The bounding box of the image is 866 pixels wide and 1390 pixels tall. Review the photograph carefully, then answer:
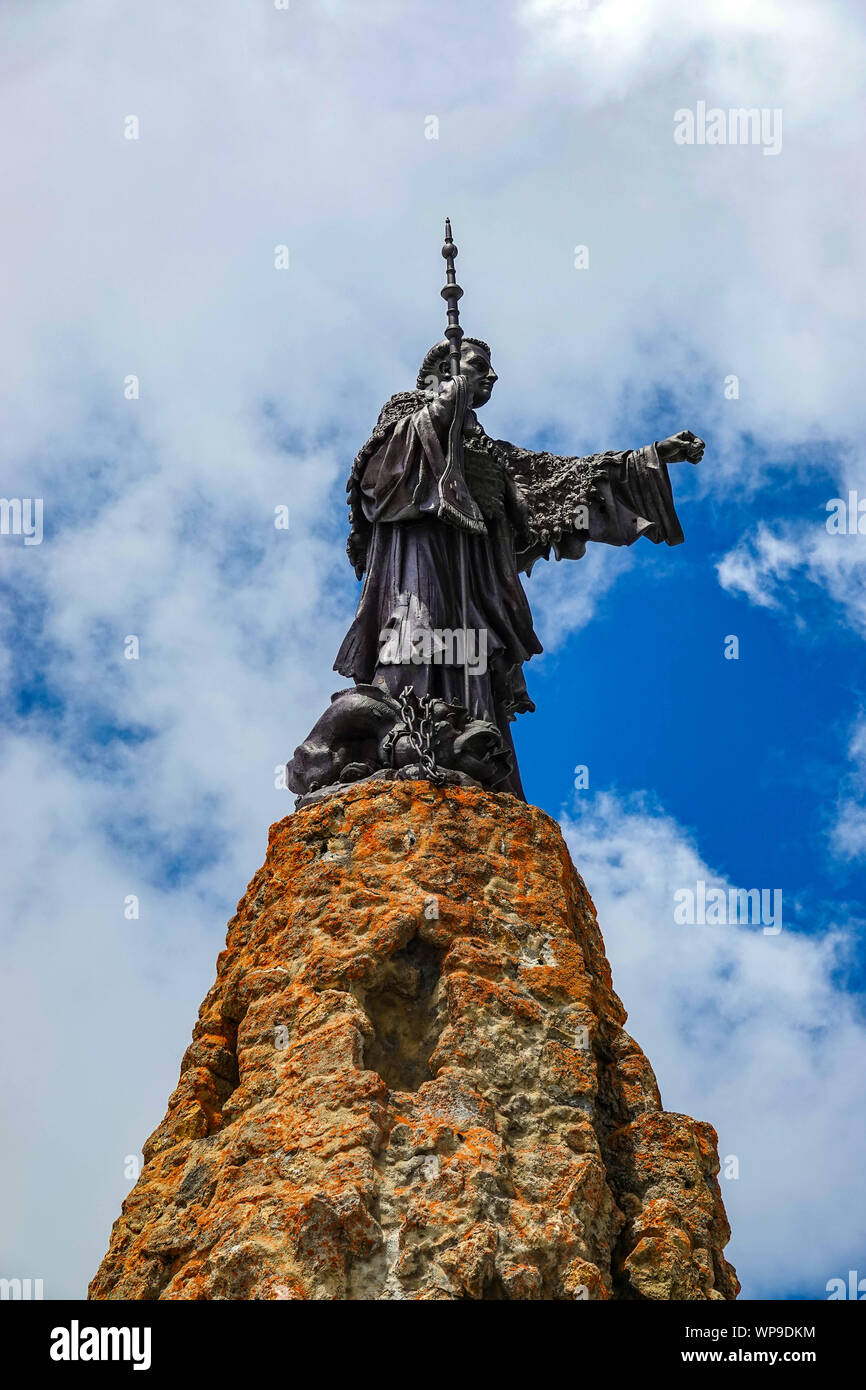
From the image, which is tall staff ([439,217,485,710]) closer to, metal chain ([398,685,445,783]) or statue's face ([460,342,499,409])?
statue's face ([460,342,499,409])

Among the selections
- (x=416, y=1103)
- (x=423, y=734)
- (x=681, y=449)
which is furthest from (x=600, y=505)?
(x=416, y=1103)

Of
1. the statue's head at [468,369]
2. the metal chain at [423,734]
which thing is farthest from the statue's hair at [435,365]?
the metal chain at [423,734]

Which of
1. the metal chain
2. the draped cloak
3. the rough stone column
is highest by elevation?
the draped cloak

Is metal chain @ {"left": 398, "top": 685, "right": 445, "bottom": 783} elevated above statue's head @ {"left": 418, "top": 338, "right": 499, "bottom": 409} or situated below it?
below

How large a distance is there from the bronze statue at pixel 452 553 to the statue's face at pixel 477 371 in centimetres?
1

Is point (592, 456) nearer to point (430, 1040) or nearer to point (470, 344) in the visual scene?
point (470, 344)

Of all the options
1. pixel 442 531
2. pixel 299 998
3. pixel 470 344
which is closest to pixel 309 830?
pixel 299 998

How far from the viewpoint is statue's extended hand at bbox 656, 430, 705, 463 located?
1509 cm

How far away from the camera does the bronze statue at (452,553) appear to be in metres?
12.7

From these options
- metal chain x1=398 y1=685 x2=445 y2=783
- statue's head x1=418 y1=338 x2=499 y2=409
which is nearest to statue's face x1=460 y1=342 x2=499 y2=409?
statue's head x1=418 y1=338 x2=499 y2=409

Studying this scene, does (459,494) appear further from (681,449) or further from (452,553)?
(681,449)

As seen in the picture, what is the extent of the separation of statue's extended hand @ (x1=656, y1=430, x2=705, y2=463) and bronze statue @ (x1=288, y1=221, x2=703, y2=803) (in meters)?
0.01

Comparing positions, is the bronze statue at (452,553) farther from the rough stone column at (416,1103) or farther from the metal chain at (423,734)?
the rough stone column at (416,1103)

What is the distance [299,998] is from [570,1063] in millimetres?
1489
